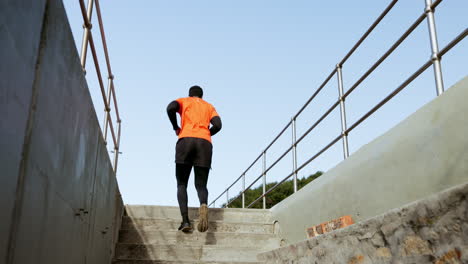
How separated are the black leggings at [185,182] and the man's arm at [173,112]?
471 millimetres

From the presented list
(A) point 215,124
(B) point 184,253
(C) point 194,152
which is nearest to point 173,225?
(B) point 184,253

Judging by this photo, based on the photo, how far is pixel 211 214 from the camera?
18.8ft

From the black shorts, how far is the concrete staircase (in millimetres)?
772

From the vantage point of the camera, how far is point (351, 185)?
347cm


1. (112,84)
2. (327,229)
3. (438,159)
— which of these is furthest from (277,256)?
(112,84)

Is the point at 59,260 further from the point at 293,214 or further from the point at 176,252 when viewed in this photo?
the point at 293,214

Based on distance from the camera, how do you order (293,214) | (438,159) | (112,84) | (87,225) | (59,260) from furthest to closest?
(293,214) < (112,84) < (87,225) < (438,159) < (59,260)

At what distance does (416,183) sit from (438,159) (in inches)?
10.4

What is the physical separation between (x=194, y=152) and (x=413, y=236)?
3.47m

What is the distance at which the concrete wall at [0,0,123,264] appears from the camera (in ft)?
4.67

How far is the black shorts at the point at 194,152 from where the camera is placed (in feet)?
16.4

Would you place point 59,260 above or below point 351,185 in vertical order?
below

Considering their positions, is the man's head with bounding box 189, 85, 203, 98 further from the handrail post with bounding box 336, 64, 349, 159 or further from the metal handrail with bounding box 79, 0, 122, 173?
the handrail post with bounding box 336, 64, 349, 159

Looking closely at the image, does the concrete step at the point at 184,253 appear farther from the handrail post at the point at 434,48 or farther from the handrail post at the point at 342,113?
the handrail post at the point at 434,48
